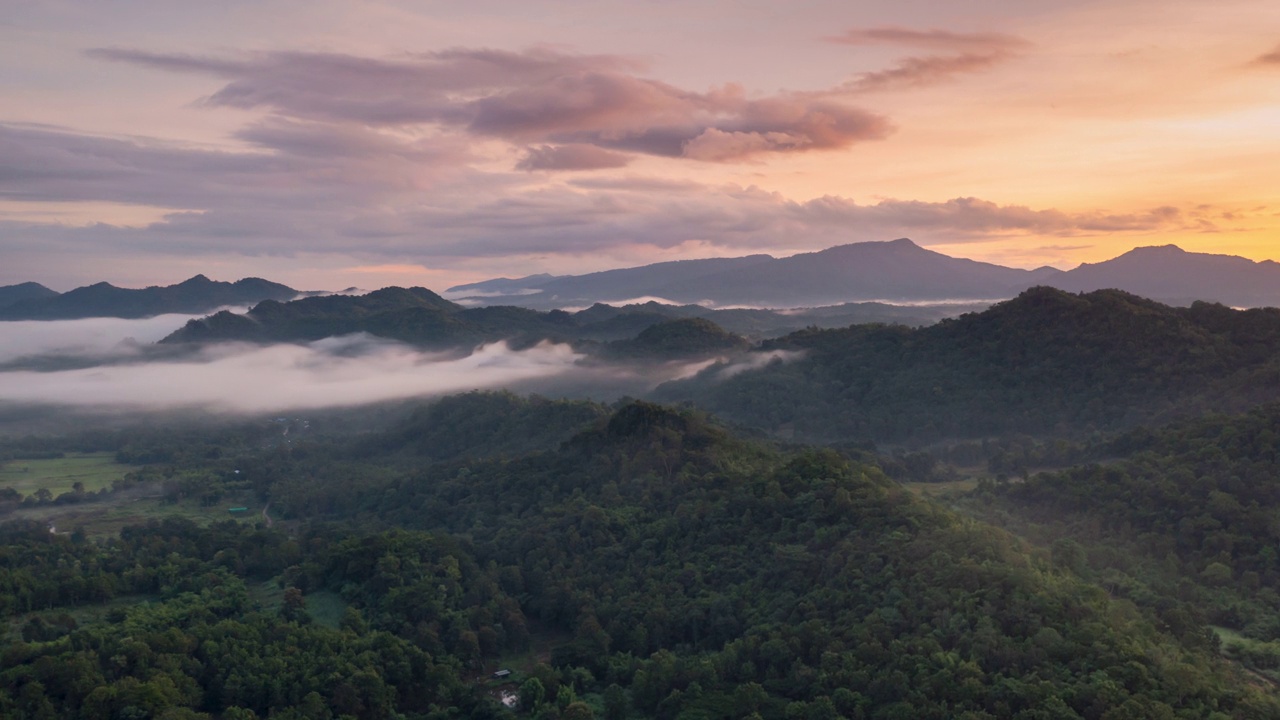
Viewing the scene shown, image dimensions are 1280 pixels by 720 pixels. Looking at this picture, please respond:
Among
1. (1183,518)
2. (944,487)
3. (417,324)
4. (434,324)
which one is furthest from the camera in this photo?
(417,324)

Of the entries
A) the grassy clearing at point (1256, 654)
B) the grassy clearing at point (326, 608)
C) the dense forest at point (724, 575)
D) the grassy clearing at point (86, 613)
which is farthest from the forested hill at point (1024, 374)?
the grassy clearing at point (86, 613)

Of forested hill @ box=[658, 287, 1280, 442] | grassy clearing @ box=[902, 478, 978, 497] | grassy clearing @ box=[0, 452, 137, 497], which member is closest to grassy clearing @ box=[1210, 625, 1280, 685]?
grassy clearing @ box=[902, 478, 978, 497]

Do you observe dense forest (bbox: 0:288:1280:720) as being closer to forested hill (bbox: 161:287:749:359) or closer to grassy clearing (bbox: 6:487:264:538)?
grassy clearing (bbox: 6:487:264:538)

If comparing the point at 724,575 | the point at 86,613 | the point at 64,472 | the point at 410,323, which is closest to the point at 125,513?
the point at 64,472

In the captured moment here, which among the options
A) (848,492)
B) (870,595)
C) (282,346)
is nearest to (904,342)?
(848,492)

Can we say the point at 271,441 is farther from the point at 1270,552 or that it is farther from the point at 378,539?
the point at 1270,552

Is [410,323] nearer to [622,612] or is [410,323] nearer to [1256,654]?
[622,612]

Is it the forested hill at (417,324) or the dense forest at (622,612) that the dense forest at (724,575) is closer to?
the dense forest at (622,612)
